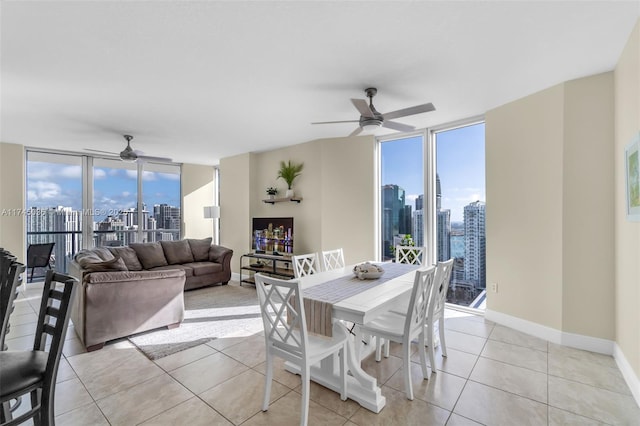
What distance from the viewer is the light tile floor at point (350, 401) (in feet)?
6.72

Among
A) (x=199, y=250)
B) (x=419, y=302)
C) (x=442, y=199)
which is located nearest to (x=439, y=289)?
(x=419, y=302)

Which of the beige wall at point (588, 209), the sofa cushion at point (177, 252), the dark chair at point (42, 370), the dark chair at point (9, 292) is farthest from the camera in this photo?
the sofa cushion at point (177, 252)

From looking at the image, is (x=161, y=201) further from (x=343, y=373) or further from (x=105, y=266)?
(x=343, y=373)

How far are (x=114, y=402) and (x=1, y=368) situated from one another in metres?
1.05

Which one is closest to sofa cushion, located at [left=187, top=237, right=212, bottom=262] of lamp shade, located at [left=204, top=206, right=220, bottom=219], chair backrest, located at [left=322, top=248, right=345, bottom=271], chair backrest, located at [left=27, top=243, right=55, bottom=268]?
lamp shade, located at [left=204, top=206, right=220, bottom=219]

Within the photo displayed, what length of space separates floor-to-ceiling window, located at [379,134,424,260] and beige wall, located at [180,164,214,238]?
5050mm

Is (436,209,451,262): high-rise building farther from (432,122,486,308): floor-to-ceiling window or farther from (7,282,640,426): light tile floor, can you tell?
(7,282,640,426): light tile floor

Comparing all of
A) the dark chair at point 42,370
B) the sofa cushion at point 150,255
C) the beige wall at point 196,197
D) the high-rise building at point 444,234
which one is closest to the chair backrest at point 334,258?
the high-rise building at point 444,234

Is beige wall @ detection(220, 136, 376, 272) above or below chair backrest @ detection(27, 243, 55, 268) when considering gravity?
above

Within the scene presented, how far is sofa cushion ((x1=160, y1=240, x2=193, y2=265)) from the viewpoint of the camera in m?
5.92

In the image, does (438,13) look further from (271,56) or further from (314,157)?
(314,157)

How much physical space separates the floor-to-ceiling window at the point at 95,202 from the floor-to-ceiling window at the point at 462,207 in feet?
18.5

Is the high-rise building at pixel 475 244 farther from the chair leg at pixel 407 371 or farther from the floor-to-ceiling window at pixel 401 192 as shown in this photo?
the chair leg at pixel 407 371

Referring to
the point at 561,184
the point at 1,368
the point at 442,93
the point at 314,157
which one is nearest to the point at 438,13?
the point at 442,93
